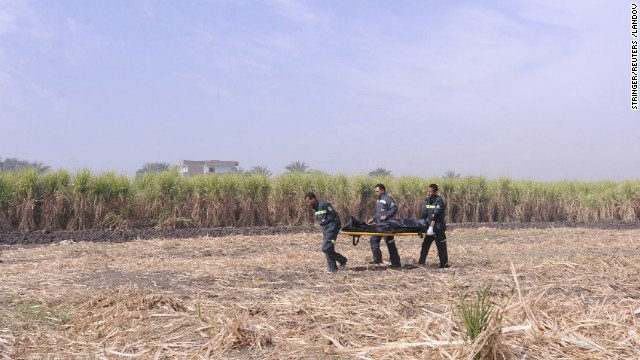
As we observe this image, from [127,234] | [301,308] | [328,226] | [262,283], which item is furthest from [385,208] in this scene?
[127,234]

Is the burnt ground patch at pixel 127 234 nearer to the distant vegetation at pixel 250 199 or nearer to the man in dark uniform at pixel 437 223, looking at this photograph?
the distant vegetation at pixel 250 199

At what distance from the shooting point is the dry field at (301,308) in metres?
4.77

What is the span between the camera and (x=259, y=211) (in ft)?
69.2

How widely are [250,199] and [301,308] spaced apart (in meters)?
14.8

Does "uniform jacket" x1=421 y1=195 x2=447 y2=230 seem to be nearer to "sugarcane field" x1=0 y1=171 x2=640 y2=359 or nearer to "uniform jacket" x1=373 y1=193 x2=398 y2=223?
"uniform jacket" x1=373 y1=193 x2=398 y2=223

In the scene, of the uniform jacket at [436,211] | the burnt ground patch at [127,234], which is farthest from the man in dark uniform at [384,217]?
the burnt ground patch at [127,234]

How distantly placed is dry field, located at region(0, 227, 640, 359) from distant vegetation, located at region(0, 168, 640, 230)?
647cm

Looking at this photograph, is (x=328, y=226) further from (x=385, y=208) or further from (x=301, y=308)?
(x=301, y=308)

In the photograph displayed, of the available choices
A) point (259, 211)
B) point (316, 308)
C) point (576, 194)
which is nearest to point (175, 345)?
point (316, 308)

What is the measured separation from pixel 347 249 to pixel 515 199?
1481 cm

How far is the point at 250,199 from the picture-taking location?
20.8m

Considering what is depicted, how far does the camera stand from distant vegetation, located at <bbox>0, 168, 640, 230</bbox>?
18234 mm

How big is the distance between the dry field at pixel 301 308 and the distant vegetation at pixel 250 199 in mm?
6467

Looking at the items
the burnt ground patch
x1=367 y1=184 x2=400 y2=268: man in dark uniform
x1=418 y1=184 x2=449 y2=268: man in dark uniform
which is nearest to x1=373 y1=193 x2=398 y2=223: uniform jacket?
x1=367 y1=184 x2=400 y2=268: man in dark uniform
